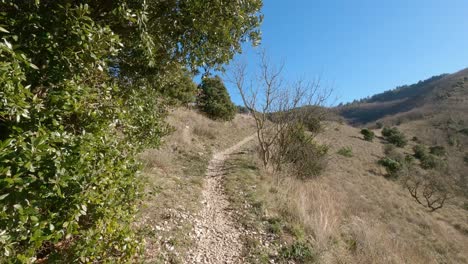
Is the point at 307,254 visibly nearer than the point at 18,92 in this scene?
No

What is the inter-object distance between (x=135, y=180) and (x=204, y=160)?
7954mm

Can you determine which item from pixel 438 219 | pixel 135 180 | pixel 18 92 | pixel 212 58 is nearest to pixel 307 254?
pixel 135 180

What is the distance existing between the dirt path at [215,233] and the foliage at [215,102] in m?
16.3

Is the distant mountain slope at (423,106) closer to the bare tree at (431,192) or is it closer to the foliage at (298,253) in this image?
the bare tree at (431,192)

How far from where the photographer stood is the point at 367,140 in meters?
37.2

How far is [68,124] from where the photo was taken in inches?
115

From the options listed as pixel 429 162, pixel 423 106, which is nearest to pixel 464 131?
pixel 429 162

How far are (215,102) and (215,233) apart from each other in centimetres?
1941

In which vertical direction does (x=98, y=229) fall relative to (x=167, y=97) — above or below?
below

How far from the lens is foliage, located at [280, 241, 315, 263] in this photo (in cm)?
489

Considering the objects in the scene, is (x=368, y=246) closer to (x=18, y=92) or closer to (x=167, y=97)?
(x=167, y=97)

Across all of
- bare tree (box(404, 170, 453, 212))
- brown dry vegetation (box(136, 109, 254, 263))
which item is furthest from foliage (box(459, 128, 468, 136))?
brown dry vegetation (box(136, 109, 254, 263))

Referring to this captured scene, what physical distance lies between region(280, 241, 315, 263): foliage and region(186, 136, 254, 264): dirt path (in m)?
0.88

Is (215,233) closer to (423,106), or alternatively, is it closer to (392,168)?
(392,168)
